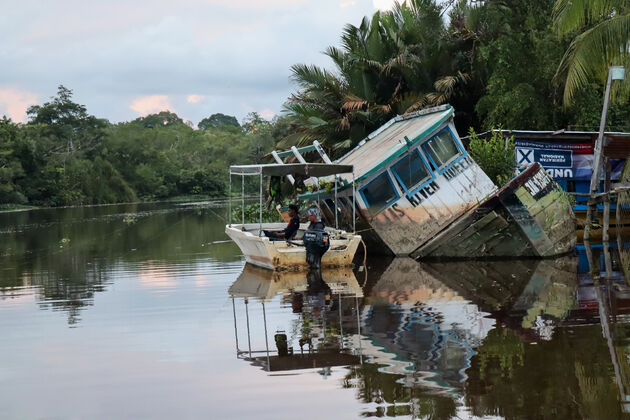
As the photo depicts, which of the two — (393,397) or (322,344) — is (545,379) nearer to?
(393,397)

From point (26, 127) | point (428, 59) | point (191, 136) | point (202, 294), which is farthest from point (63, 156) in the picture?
point (202, 294)

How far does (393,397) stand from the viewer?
7.40 metres

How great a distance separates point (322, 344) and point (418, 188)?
Result: 10.3m

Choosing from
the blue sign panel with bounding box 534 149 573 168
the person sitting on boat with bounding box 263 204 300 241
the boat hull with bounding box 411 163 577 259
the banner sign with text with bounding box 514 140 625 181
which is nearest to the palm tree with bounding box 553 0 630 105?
the boat hull with bounding box 411 163 577 259

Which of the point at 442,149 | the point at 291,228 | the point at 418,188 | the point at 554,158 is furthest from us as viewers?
the point at 554,158

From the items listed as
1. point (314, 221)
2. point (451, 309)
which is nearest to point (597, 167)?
point (314, 221)

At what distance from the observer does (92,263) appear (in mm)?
22078

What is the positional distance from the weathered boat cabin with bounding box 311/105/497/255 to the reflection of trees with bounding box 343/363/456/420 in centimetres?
1137

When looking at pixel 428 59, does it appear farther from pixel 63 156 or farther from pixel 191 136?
pixel 191 136

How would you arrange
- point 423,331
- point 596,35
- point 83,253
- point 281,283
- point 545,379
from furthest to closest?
point 83,253, point 596,35, point 281,283, point 423,331, point 545,379

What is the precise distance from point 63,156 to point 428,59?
65.1m

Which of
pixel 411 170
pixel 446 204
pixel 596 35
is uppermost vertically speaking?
pixel 596 35

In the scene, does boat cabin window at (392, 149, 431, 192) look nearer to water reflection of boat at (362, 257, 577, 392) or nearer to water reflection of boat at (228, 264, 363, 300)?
water reflection of boat at (362, 257, 577, 392)

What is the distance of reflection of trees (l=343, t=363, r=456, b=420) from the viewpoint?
22.7 feet
